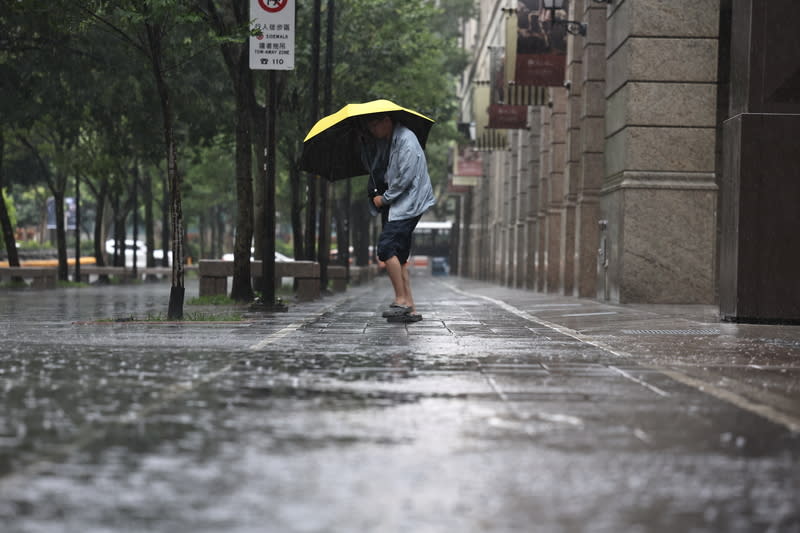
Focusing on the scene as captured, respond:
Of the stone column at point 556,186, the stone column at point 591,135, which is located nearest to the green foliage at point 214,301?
the stone column at point 591,135

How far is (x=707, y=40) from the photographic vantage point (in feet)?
65.1

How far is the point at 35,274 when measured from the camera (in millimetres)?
32906

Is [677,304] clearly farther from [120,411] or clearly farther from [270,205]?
[120,411]

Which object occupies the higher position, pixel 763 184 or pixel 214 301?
pixel 763 184

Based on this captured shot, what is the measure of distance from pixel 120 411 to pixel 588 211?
19856 mm

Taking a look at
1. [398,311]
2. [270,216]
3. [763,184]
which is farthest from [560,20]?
[398,311]

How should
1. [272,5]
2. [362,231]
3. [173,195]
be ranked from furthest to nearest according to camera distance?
[362,231] → [272,5] → [173,195]

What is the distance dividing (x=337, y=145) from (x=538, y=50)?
12.7 m

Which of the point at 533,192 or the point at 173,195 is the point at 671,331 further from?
the point at 533,192

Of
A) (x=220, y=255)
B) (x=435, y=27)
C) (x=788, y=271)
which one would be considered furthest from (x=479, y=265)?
(x=788, y=271)

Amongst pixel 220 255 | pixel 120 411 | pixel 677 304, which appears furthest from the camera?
pixel 220 255

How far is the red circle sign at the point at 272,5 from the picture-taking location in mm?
17562

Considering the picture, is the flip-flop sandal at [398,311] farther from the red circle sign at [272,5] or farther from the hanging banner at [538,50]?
the hanging banner at [538,50]

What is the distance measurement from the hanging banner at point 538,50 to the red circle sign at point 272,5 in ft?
34.5
